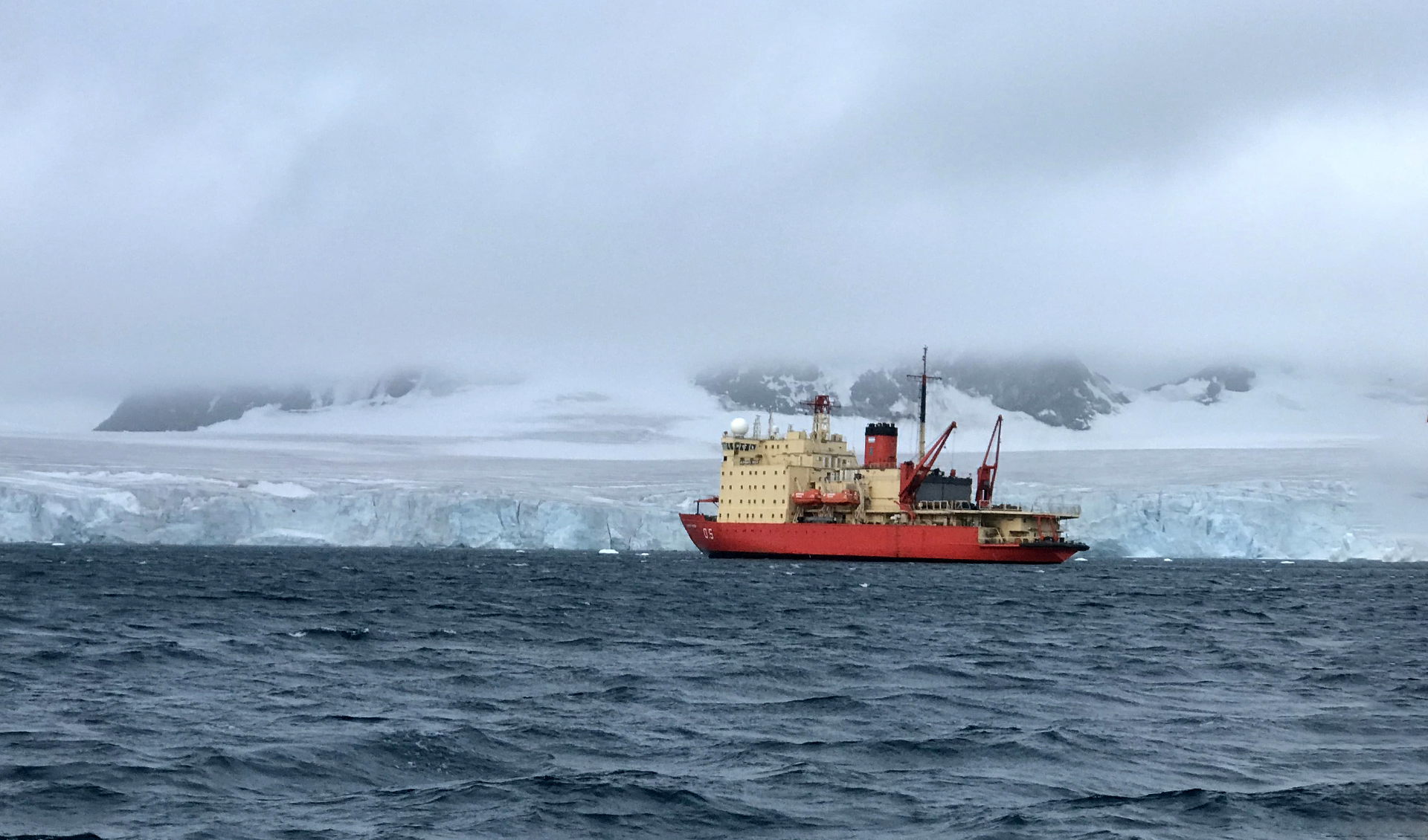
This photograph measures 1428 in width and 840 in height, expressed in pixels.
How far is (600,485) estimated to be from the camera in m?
92.8

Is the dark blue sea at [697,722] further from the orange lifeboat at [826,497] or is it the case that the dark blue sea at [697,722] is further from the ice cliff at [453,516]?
the ice cliff at [453,516]

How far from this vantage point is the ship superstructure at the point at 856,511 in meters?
66.9

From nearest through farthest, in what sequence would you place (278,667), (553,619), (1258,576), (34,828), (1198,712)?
(34,828) → (1198,712) → (278,667) → (553,619) → (1258,576)

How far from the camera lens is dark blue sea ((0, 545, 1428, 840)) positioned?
12.5 meters

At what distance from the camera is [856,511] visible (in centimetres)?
7025

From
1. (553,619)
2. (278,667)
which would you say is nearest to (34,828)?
(278,667)

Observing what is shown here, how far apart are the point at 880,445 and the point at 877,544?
24.1 feet

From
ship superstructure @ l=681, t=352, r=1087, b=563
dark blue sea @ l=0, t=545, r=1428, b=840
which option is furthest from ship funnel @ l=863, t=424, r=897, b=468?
dark blue sea @ l=0, t=545, r=1428, b=840

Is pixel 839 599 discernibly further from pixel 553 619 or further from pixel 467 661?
pixel 467 661

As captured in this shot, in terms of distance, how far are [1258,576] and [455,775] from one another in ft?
184

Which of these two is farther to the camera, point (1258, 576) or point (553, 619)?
point (1258, 576)

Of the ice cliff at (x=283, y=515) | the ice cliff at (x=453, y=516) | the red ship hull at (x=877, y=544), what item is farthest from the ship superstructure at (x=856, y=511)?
the ice cliff at (x=453, y=516)

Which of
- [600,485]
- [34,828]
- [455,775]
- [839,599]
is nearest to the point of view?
[34,828]

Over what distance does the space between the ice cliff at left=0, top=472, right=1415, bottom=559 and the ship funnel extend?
41.3 ft
